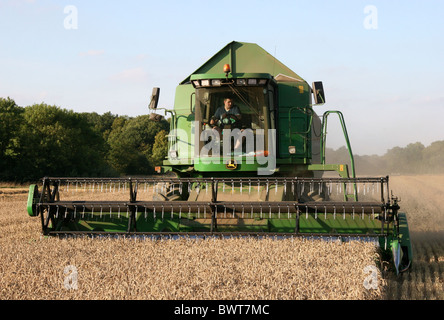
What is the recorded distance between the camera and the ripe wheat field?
12.7 ft

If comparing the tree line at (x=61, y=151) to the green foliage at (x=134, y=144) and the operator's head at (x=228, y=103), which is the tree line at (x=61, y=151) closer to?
the green foliage at (x=134, y=144)

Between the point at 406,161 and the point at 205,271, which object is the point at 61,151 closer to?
the point at 406,161

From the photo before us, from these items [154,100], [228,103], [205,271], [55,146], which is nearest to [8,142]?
[55,146]

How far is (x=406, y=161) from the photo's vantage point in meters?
34.2

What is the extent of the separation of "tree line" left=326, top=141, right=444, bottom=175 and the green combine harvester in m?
20.8

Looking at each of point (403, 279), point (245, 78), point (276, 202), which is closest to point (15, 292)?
point (276, 202)

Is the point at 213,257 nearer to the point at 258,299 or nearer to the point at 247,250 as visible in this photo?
the point at 247,250

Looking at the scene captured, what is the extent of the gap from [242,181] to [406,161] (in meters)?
29.9

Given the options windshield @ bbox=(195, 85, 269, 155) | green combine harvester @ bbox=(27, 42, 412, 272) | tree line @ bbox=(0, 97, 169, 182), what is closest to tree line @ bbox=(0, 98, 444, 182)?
tree line @ bbox=(0, 97, 169, 182)

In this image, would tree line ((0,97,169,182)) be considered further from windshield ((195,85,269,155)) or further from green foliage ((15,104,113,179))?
windshield ((195,85,269,155))

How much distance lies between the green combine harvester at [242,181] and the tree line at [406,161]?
68.1ft

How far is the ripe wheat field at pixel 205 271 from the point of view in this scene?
3871 mm

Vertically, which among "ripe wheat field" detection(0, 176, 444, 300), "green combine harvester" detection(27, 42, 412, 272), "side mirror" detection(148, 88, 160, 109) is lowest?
"ripe wheat field" detection(0, 176, 444, 300)

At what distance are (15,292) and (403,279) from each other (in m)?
3.77
